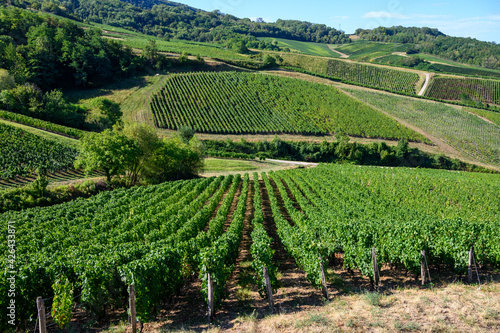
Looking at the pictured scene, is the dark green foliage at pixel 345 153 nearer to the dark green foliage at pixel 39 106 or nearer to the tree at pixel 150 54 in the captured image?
the dark green foliage at pixel 39 106

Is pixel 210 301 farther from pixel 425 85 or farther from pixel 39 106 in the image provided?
pixel 425 85

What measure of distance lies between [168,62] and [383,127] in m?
76.4

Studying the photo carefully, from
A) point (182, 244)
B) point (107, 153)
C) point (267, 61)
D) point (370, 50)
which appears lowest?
point (107, 153)

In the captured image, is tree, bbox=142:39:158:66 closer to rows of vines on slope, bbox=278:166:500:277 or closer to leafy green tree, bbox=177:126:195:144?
leafy green tree, bbox=177:126:195:144

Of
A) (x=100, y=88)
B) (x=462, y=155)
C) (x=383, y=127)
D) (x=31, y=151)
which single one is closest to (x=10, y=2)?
(x=100, y=88)

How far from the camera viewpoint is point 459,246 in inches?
556

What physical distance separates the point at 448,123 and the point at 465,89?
38.7 meters

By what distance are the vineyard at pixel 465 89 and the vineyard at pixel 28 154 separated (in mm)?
118330

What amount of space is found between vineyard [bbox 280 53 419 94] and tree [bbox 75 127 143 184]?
101 metres

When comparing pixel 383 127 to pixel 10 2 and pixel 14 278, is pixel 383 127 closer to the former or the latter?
pixel 14 278

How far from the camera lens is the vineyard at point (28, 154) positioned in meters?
35.2

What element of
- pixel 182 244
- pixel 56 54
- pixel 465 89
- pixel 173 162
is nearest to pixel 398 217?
pixel 182 244

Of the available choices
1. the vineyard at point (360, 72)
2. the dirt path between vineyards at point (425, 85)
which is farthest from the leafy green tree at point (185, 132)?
the dirt path between vineyards at point (425, 85)

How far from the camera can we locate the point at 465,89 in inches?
4414
